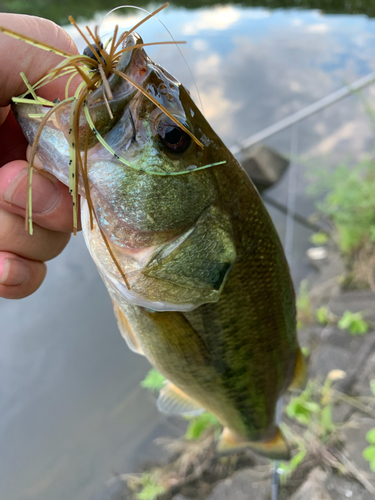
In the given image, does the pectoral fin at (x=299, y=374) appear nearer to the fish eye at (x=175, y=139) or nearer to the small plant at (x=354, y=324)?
the fish eye at (x=175, y=139)

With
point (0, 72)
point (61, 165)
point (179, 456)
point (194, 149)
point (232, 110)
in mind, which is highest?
point (0, 72)

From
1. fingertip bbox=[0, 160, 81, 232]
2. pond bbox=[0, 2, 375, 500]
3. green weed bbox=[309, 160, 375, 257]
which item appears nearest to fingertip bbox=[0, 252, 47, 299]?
fingertip bbox=[0, 160, 81, 232]

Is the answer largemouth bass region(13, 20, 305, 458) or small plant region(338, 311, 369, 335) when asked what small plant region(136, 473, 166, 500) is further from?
small plant region(338, 311, 369, 335)

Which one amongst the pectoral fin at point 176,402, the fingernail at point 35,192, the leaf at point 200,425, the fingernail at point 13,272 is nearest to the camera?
the fingernail at point 35,192

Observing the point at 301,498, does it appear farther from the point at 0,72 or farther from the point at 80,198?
the point at 0,72

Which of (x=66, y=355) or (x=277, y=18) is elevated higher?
(x=277, y=18)

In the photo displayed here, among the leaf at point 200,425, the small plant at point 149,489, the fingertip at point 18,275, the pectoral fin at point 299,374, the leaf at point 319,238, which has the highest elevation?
the fingertip at point 18,275

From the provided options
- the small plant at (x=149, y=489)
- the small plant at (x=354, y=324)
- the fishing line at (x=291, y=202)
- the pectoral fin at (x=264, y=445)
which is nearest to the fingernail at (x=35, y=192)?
the pectoral fin at (x=264, y=445)

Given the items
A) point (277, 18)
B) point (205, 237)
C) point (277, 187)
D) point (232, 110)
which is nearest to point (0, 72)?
point (205, 237)
